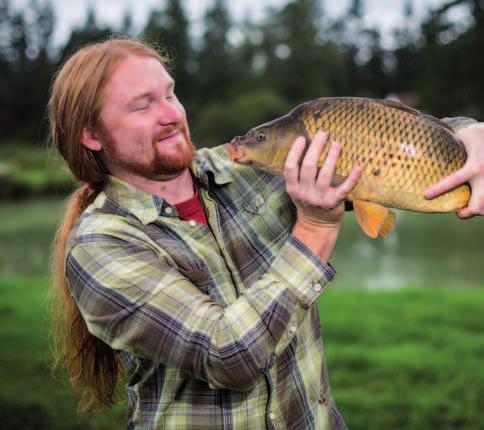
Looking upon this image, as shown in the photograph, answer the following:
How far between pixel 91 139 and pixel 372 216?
2.58ft

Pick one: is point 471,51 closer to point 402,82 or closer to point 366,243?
point 366,243

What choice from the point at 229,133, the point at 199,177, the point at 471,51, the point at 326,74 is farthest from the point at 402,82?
the point at 199,177

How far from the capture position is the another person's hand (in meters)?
1.47

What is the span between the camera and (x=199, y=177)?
1841 millimetres

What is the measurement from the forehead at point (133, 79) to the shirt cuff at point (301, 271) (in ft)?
1.84

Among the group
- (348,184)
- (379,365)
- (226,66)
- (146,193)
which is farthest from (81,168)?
(226,66)

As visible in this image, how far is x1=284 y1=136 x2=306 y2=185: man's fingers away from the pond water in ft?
19.4

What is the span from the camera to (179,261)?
1.62 m

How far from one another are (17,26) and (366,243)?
133 ft

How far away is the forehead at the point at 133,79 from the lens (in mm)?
1715

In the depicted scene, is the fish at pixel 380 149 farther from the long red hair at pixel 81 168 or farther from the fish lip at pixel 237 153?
the long red hair at pixel 81 168

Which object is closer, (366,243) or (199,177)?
(199,177)

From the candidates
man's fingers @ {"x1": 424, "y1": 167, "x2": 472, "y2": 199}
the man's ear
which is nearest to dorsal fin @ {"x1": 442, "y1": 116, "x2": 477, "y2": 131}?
man's fingers @ {"x1": 424, "y1": 167, "x2": 472, "y2": 199}

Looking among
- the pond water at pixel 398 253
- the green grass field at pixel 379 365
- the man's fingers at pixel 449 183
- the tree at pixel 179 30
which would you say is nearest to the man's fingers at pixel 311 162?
the man's fingers at pixel 449 183
